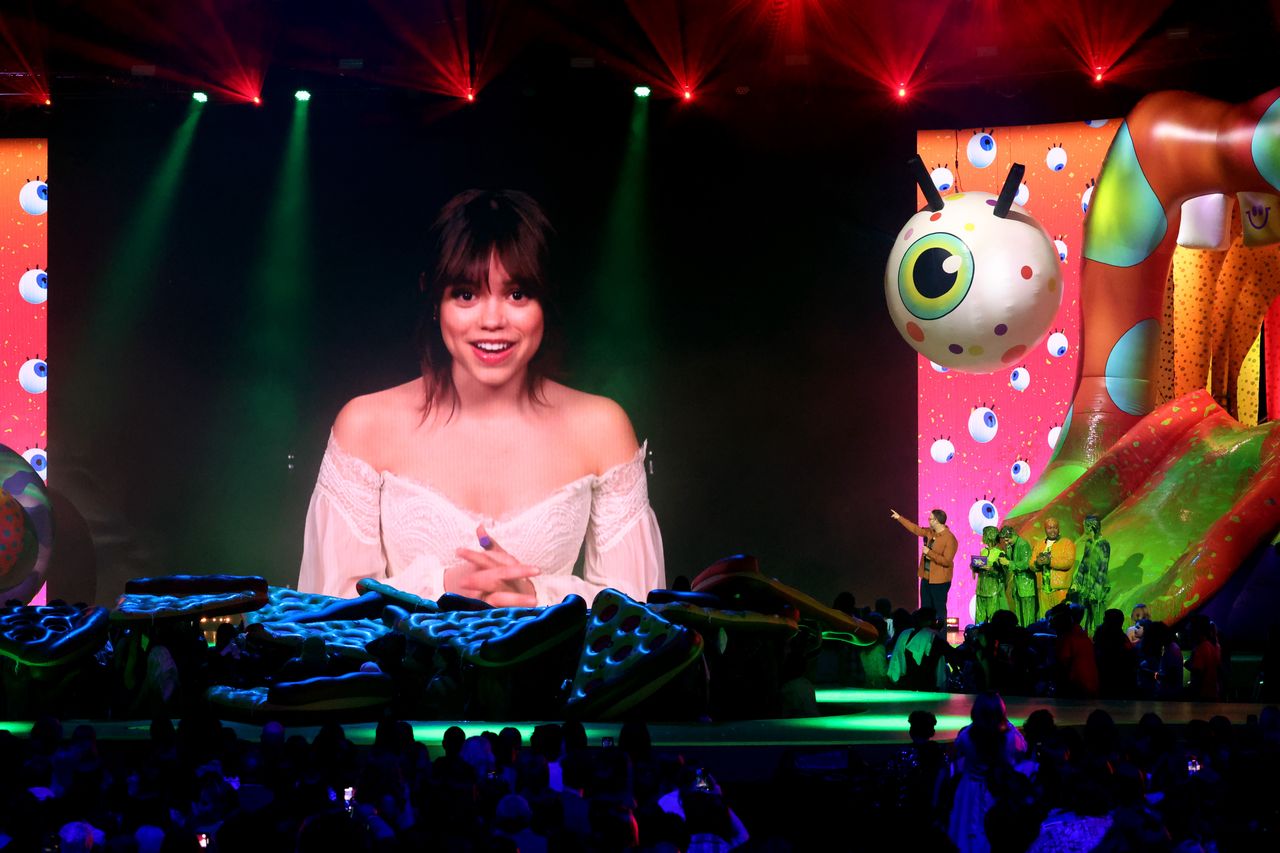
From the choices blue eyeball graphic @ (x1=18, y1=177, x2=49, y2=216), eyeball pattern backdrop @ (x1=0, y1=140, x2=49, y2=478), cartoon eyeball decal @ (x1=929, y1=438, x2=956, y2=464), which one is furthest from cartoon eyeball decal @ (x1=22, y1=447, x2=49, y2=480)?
cartoon eyeball decal @ (x1=929, y1=438, x2=956, y2=464)

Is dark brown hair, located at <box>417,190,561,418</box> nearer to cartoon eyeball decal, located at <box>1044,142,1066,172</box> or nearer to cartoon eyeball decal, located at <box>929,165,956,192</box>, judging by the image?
cartoon eyeball decal, located at <box>929,165,956,192</box>

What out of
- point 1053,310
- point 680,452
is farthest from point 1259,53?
point 680,452

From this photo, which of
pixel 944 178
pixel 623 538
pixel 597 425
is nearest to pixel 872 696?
pixel 623 538

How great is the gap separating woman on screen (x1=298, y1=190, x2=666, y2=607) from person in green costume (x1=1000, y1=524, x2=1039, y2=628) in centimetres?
346

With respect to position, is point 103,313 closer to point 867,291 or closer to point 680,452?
point 680,452

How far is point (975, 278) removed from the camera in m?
10.4

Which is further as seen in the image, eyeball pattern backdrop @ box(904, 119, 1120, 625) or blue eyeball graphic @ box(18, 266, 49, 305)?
blue eyeball graphic @ box(18, 266, 49, 305)

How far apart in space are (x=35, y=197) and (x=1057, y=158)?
9.68 meters

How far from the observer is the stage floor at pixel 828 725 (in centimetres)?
592

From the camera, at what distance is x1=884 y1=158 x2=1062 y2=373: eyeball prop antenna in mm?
10422

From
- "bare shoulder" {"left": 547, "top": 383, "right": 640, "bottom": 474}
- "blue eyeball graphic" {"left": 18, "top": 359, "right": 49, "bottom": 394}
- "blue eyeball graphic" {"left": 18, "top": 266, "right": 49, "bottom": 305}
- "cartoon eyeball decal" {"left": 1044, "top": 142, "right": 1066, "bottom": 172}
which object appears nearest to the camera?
"bare shoulder" {"left": 547, "top": 383, "right": 640, "bottom": 474}

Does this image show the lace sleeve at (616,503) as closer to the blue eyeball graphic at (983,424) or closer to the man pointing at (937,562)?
the man pointing at (937,562)

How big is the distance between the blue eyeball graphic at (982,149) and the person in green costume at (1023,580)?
183 inches

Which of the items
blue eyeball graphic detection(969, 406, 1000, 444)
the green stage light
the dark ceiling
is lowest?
the green stage light
